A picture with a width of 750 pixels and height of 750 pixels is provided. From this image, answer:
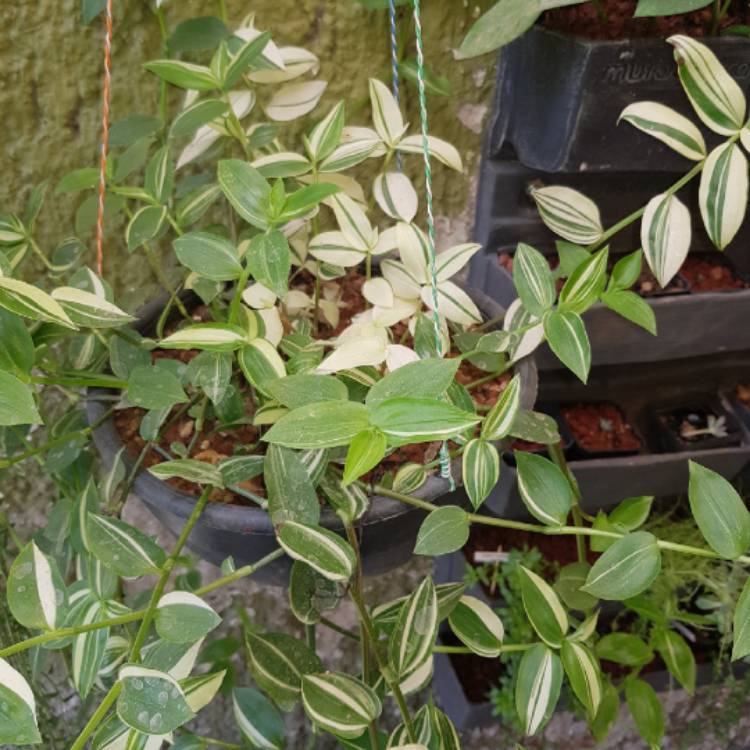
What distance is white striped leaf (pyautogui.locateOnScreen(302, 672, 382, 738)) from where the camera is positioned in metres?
0.58

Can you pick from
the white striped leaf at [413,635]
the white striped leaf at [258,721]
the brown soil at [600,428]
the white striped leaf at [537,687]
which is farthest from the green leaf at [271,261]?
the brown soil at [600,428]

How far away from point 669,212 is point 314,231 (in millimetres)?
345

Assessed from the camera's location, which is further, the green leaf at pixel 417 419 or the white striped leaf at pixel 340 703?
the white striped leaf at pixel 340 703

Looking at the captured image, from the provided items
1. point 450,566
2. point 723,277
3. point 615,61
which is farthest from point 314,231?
point 450,566

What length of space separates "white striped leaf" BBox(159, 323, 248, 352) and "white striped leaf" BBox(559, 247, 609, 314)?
0.24 m

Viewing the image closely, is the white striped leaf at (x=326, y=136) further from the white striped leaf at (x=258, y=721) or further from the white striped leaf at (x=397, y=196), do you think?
the white striped leaf at (x=258, y=721)

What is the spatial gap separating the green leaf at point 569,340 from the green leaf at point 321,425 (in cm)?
19

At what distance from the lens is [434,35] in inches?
34.0

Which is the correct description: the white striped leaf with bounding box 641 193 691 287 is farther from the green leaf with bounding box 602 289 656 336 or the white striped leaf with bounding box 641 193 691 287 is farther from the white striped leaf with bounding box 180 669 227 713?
the white striped leaf with bounding box 180 669 227 713

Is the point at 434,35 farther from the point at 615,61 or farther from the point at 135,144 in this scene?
the point at 135,144

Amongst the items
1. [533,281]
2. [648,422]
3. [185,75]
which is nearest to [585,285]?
[533,281]

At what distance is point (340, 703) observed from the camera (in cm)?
59

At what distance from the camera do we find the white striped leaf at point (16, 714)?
0.40 meters

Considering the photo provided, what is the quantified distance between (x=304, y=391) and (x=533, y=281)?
8.9 inches
